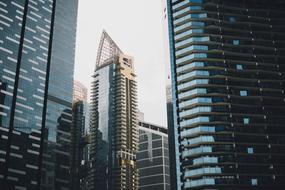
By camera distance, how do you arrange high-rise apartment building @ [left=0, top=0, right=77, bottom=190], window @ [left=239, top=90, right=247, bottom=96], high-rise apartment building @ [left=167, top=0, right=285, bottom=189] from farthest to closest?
high-rise apartment building @ [left=0, top=0, right=77, bottom=190] → window @ [left=239, top=90, right=247, bottom=96] → high-rise apartment building @ [left=167, top=0, right=285, bottom=189]

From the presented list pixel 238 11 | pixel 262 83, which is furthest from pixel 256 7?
pixel 262 83

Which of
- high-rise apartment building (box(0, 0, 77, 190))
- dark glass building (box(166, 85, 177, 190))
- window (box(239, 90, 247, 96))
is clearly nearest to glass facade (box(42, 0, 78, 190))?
high-rise apartment building (box(0, 0, 77, 190))

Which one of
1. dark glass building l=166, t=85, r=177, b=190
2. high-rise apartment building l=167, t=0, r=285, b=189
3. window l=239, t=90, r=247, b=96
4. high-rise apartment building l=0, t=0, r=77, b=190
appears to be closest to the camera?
high-rise apartment building l=167, t=0, r=285, b=189

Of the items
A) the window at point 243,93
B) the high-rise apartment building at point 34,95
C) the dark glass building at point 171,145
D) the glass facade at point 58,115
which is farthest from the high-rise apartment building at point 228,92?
the glass facade at point 58,115

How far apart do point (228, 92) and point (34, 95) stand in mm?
82894

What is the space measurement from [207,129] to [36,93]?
81.0 meters

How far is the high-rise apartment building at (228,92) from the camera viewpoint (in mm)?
124750

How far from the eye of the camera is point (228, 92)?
135m

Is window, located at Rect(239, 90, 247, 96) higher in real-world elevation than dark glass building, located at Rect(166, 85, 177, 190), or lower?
higher

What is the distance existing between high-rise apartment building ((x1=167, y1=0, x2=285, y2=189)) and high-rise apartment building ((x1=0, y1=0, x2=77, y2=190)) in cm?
6320

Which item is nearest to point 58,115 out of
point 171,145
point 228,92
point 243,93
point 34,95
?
point 34,95

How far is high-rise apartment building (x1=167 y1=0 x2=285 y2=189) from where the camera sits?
12475 centimetres

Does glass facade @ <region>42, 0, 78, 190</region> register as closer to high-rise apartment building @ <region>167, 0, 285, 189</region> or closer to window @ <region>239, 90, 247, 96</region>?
high-rise apartment building @ <region>167, 0, 285, 189</region>

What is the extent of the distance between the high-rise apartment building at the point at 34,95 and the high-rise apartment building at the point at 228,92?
63199mm
